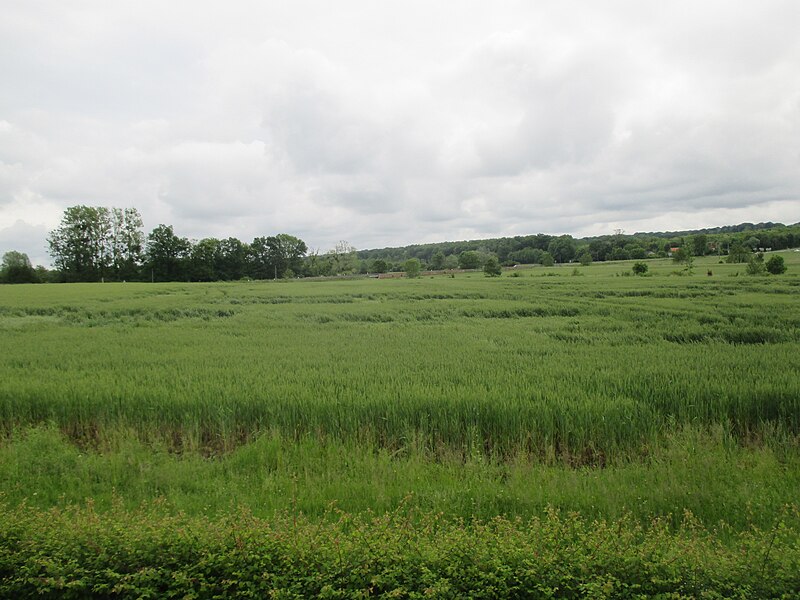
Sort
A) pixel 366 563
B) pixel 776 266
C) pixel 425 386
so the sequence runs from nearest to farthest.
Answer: pixel 366 563 < pixel 425 386 < pixel 776 266

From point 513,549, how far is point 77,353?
47.8ft

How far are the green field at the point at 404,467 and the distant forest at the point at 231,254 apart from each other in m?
73.1

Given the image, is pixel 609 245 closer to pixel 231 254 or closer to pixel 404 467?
pixel 231 254

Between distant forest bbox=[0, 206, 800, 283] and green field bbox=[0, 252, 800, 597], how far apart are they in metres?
73.1

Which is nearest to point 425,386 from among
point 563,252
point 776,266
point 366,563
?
point 366,563

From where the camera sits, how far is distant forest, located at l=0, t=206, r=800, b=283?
8431 centimetres

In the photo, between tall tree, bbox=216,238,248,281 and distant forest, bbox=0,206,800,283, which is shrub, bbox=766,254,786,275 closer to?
distant forest, bbox=0,206,800,283

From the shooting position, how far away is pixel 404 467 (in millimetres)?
5812

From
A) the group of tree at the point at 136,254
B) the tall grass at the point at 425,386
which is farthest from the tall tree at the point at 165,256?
the tall grass at the point at 425,386

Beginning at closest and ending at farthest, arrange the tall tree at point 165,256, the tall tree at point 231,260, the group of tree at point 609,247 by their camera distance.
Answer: the group of tree at point 609,247, the tall tree at point 165,256, the tall tree at point 231,260

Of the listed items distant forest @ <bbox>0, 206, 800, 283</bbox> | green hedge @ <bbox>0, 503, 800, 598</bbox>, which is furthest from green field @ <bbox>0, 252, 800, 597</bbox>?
distant forest @ <bbox>0, 206, 800, 283</bbox>

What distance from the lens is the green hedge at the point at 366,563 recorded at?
3148 mm

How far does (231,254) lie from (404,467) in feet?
371

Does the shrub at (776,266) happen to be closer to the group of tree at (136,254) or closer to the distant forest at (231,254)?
the distant forest at (231,254)
